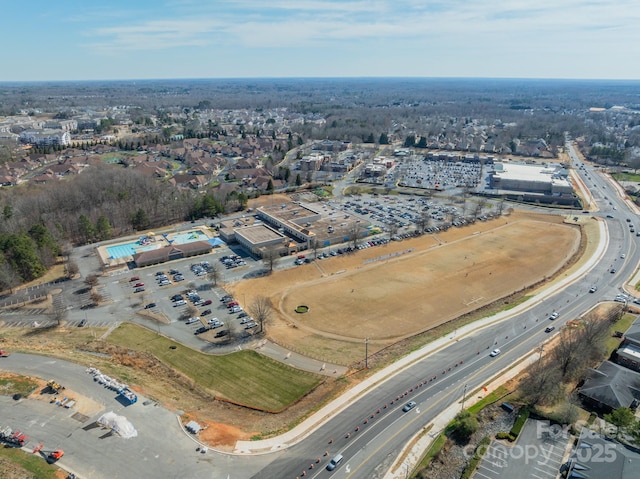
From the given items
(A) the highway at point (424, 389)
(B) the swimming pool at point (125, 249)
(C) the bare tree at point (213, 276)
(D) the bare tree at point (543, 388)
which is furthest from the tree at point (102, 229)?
(D) the bare tree at point (543, 388)

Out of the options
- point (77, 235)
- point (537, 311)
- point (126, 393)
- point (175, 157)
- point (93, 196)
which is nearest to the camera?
point (126, 393)

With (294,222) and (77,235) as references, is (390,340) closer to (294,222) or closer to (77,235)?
(294,222)

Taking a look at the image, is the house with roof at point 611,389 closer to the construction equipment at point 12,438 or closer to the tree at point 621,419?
the tree at point 621,419

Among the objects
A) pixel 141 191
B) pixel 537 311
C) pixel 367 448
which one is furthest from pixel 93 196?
pixel 537 311

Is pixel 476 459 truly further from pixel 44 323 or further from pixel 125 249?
pixel 125 249

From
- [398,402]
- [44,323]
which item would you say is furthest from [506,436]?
[44,323]
